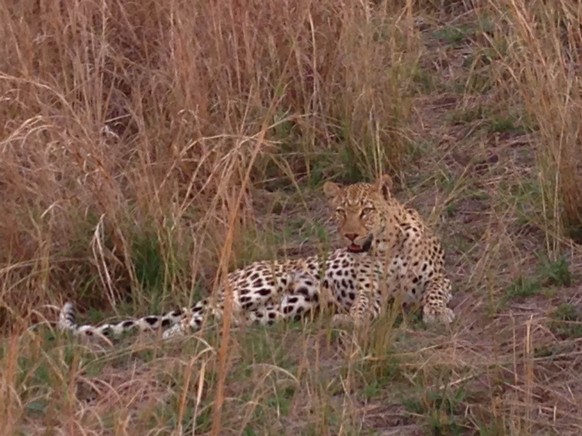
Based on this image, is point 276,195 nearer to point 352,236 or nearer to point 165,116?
point 165,116

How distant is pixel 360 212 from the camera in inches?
208

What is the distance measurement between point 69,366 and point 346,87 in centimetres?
217

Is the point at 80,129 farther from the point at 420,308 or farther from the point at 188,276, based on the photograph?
the point at 420,308

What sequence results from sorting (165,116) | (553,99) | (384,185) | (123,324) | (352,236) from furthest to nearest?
(165,116), (553,99), (384,185), (352,236), (123,324)

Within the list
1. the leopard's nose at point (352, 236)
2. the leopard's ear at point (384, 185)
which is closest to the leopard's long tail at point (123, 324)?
the leopard's nose at point (352, 236)

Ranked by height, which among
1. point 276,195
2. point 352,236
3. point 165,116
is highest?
point 165,116

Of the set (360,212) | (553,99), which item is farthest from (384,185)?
(553,99)

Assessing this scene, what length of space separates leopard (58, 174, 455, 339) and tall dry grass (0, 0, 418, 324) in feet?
0.68

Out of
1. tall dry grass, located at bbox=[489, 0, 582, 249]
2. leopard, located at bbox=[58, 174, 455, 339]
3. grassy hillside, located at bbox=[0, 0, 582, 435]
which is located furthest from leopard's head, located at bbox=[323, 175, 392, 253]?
tall dry grass, located at bbox=[489, 0, 582, 249]

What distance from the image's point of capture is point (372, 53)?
20.9ft

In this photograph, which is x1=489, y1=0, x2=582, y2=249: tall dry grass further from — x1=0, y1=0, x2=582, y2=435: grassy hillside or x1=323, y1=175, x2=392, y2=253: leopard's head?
→ x1=323, y1=175, x2=392, y2=253: leopard's head

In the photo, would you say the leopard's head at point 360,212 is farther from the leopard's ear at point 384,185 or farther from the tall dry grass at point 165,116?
the tall dry grass at point 165,116

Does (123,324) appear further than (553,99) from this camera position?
No

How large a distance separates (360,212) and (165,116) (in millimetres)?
1131
